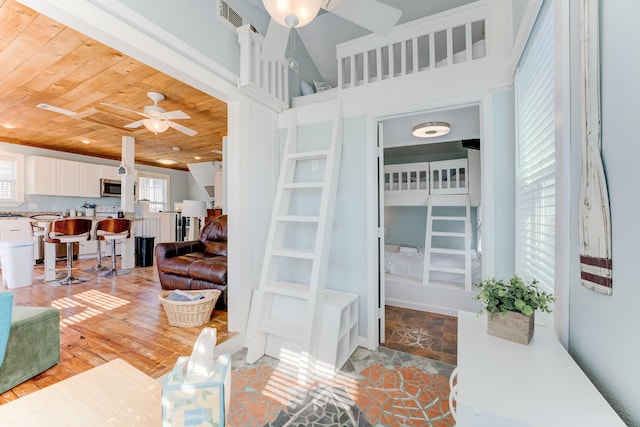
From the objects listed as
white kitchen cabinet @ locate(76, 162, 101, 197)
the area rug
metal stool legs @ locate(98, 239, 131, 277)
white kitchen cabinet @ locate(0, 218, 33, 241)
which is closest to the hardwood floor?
metal stool legs @ locate(98, 239, 131, 277)

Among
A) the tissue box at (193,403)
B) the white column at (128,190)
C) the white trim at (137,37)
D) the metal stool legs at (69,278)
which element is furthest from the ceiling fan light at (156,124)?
the tissue box at (193,403)

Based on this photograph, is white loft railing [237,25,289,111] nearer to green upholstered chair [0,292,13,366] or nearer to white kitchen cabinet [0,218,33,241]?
green upholstered chair [0,292,13,366]

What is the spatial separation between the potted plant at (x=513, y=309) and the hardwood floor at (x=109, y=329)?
1.96m

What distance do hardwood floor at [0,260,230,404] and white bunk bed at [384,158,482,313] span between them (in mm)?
2155

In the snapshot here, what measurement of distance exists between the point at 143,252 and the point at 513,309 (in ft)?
18.7

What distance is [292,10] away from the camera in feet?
4.49

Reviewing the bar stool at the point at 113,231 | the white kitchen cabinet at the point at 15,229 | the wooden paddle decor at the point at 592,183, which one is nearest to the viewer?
the wooden paddle decor at the point at 592,183

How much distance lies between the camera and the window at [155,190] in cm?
743

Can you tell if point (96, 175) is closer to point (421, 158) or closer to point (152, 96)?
point (152, 96)

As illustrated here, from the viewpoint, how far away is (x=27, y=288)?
3625 millimetres

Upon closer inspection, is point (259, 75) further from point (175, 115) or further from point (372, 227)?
point (372, 227)

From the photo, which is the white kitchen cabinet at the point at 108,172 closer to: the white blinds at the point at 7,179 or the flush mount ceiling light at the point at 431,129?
the white blinds at the point at 7,179

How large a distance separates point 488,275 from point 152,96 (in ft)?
12.4

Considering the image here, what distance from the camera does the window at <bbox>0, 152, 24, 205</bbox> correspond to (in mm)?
4953
